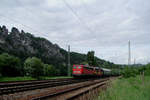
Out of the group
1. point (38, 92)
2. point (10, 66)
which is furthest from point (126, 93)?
point (10, 66)

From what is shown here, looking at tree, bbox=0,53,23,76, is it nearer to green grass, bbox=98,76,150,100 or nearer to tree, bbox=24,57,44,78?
tree, bbox=24,57,44,78

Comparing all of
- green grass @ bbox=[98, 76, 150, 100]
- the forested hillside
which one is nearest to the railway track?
green grass @ bbox=[98, 76, 150, 100]

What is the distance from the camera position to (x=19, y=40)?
9244 cm

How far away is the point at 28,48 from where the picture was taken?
95.6 metres

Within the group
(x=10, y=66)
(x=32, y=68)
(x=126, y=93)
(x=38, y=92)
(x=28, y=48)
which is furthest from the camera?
(x=28, y=48)

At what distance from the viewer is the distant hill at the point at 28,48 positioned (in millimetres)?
78500

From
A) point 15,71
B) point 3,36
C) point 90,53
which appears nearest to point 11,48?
point 3,36

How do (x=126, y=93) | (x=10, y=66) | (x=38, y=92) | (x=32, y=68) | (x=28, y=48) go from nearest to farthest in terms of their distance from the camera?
1. (x=126, y=93)
2. (x=38, y=92)
3. (x=32, y=68)
4. (x=10, y=66)
5. (x=28, y=48)

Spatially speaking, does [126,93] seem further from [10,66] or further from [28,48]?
[28,48]

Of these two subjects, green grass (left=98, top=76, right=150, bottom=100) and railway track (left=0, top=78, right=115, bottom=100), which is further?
railway track (left=0, top=78, right=115, bottom=100)

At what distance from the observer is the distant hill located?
258 feet

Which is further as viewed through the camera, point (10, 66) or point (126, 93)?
point (10, 66)

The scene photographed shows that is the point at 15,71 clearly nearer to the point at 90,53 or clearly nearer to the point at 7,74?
the point at 7,74

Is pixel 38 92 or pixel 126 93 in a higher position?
pixel 126 93
